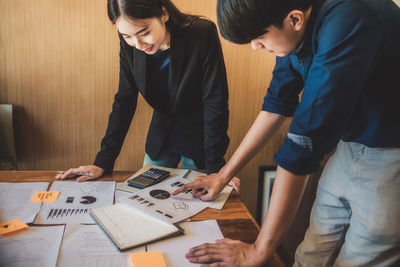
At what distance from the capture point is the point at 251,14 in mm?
614

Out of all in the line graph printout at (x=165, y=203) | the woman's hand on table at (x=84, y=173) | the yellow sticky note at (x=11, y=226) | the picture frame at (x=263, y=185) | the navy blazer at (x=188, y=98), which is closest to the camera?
the yellow sticky note at (x=11, y=226)

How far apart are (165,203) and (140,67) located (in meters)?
0.64

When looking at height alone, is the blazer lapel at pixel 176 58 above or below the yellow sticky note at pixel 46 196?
above

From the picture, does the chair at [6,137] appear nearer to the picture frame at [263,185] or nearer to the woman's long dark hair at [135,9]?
the woman's long dark hair at [135,9]

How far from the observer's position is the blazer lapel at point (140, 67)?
52.1 inches

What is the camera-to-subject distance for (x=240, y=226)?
35.4 inches

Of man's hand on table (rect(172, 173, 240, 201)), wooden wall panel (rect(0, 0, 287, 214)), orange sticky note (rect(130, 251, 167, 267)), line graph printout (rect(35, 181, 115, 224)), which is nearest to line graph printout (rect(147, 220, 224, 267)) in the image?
orange sticky note (rect(130, 251, 167, 267))

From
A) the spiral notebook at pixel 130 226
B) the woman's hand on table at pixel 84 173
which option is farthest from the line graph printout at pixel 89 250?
the woman's hand on table at pixel 84 173

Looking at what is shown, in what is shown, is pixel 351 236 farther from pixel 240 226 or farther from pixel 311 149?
pixel 311 149

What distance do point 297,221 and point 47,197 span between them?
1536 millimetres

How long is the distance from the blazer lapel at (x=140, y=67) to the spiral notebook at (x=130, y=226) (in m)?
0.60

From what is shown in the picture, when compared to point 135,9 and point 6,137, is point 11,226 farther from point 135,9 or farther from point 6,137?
point 6,137

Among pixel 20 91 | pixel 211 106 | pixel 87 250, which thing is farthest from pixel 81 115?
pixel 87 250

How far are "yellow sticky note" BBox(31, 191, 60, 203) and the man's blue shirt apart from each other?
740 millimetres
